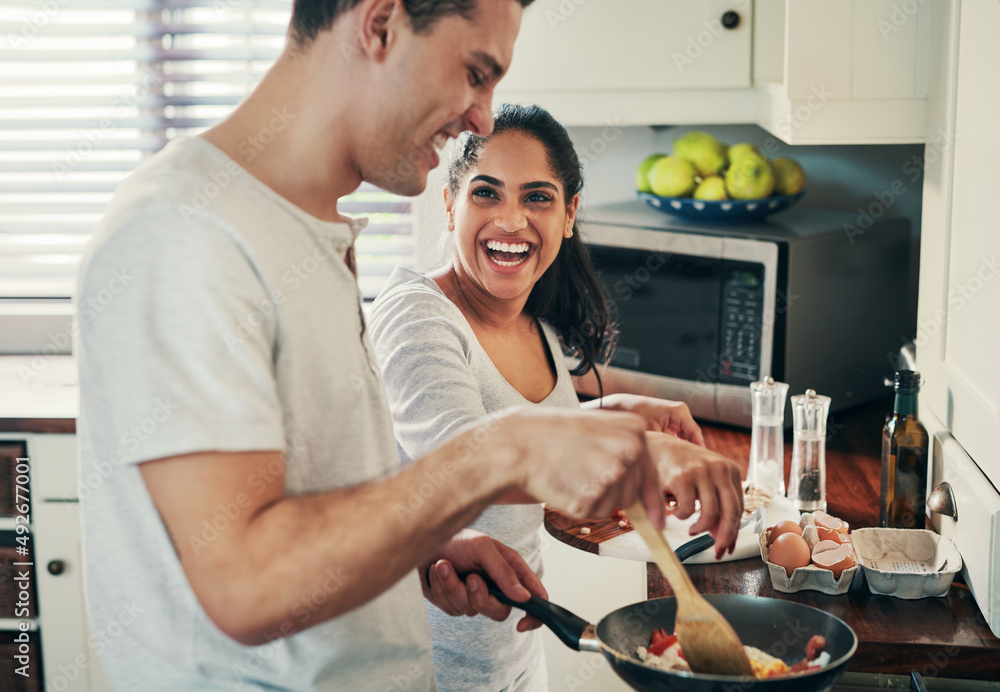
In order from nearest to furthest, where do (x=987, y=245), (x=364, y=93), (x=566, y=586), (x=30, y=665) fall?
(x=364, y=93) → (x=987, y=245) → (x=566, y=586) → (x=30, y=665)

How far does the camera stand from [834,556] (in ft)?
3.49

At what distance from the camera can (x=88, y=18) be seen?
88.3 inches

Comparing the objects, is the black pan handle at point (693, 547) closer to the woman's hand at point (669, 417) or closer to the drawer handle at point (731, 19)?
the woman's hand at point (669, 417)

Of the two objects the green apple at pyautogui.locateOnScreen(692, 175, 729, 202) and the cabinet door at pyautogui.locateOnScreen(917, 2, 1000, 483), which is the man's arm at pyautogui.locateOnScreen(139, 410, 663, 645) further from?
the green apple at pyautogui.locateOnScreen(692, 175, 729, 202)

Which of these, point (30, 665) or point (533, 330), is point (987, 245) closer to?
point (533, 330)

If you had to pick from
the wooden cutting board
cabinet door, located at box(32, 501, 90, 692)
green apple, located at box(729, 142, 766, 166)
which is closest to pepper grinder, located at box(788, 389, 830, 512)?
the wooden cutting board

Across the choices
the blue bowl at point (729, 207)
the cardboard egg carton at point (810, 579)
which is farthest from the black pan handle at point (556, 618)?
the blue bowl at point (729, 207)

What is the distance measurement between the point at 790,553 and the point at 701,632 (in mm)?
372

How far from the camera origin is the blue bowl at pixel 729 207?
1780 mm

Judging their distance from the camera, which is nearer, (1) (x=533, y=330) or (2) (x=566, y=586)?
(1) (x=533, y=330)

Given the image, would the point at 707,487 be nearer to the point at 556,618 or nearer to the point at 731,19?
the point at 556,618

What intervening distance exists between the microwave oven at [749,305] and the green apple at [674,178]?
2.2 inches

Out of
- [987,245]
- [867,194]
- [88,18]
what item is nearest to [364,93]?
[987,245]

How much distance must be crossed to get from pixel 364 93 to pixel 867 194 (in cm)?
156
